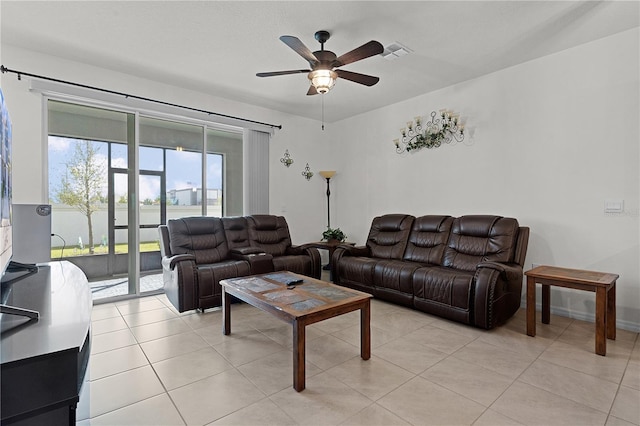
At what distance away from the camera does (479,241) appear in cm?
348

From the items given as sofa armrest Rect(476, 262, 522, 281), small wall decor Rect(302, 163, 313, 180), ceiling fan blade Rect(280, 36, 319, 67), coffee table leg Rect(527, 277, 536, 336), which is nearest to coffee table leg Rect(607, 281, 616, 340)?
coffee table leg Rect(527, 277, 536, 336)

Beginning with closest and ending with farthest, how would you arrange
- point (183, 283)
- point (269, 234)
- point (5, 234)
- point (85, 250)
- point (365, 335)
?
1. point (5, 234)
2. point (365, 335)
3. point (183, 283)
4. point (85, 250)
5. point (269, 234)

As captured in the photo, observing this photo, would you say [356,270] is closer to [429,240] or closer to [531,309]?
[429,240]

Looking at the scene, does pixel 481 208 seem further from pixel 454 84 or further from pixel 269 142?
pixel 269 142

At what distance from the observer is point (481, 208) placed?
12.9 ft

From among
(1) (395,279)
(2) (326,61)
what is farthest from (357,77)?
(1) (395,279)

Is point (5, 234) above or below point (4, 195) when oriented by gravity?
below

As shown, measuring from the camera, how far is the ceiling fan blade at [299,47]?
7.25 feet

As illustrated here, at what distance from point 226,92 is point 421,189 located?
10.1 feet

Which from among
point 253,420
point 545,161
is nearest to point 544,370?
point 253,420

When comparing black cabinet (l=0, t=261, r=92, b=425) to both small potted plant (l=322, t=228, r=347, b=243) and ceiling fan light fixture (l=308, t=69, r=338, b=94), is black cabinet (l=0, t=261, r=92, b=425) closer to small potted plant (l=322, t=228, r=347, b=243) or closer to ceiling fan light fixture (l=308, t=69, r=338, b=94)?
ceiling fan light fixture (l=308, t=69, r=338, b=94)

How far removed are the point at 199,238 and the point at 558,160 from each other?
13.6 feet

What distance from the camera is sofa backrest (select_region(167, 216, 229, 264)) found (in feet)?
12.3

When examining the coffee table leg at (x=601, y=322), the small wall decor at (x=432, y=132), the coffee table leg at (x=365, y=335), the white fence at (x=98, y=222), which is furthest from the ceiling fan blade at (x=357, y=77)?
the white fence at (x=98, y=222)
